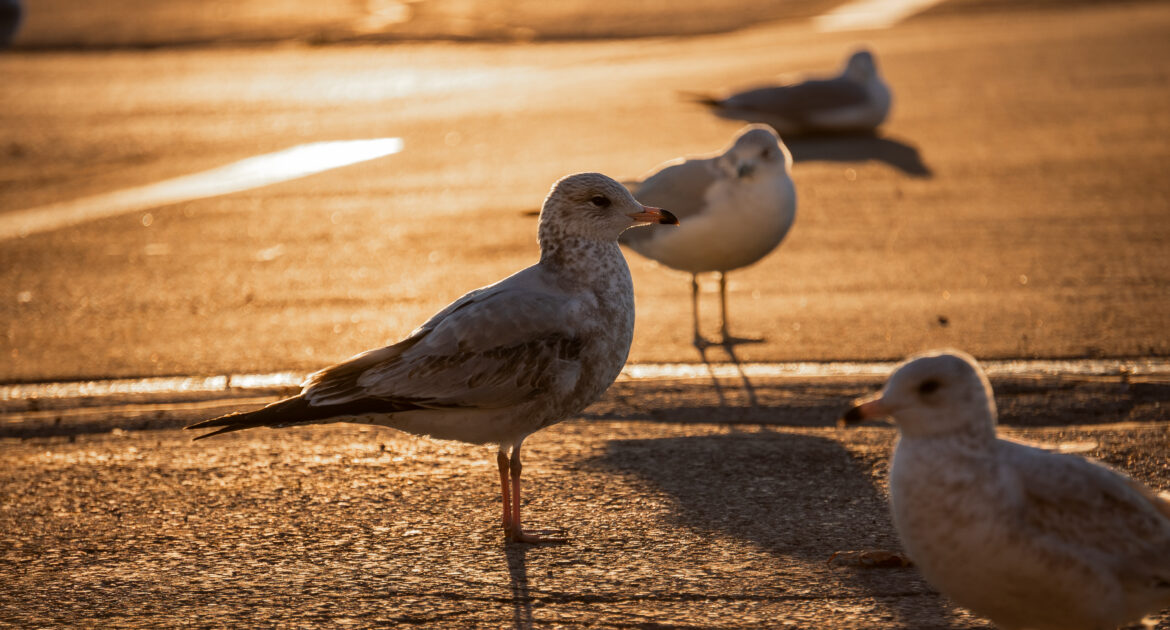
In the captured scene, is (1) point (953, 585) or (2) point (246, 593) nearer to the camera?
(1) point (953, 585)

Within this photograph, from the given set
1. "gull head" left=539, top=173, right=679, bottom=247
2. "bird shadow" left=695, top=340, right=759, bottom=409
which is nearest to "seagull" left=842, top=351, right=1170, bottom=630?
"gull head" left=539, top=173, right=679, bottom=247

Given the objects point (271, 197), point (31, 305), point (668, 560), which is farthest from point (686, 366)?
point (271, 197)

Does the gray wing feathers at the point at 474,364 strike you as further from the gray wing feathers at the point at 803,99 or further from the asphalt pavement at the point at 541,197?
the gray wing feathers at the point at 803,99

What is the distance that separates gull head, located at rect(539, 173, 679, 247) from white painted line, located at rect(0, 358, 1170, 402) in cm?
165

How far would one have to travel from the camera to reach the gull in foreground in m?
4.75

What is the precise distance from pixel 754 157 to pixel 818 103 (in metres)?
6.05

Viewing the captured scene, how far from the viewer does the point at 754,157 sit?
752 centimetres

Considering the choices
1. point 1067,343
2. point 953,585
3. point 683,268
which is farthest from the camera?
point 683,268

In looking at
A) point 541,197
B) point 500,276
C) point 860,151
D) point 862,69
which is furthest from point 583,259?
point 862,69

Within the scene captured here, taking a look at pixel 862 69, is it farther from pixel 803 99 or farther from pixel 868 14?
pixel 868 14

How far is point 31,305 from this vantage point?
8.34 m

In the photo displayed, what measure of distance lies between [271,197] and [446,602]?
26.1 ft

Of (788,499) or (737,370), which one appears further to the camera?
(737,370)

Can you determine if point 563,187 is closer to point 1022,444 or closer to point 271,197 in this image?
point 1022,444
